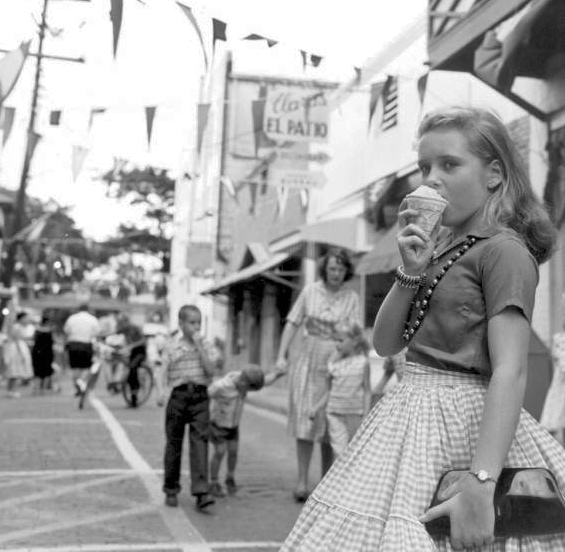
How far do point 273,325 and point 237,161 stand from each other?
7.33 meters

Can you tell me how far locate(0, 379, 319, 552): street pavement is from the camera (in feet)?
17.3

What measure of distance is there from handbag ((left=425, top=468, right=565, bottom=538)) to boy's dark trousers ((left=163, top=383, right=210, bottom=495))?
178 inches

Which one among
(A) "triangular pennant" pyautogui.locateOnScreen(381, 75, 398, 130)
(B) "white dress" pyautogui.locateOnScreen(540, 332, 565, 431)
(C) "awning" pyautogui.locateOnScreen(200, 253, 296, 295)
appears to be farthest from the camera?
(C) "awning" pyautogui.locateOnScreen(200, 253, 296, 295)

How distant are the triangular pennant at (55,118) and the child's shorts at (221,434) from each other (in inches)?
157

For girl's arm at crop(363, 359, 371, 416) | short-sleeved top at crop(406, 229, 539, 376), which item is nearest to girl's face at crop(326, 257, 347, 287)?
girl's arm at crop(363, 359, 371, 416)

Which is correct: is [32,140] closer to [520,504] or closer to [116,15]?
[116,15]

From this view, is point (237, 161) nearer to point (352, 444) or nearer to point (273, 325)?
point (273, 325)

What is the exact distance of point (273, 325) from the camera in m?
25.3

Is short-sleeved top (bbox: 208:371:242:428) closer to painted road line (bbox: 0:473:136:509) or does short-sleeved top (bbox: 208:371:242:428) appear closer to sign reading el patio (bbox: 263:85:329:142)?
painted road line (bbox: 0:473:136:509)

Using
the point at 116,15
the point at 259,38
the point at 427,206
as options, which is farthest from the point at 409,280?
the point at 259,38

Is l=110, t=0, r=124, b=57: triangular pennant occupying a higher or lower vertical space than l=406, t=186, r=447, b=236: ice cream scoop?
higher

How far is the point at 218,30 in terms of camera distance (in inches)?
234

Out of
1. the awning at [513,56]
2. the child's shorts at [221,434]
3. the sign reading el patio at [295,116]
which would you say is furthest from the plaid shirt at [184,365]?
the sign reading el patio at [295,116]

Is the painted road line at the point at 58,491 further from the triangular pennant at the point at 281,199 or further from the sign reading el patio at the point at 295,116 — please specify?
the triangular pennant at the point at 281,199
